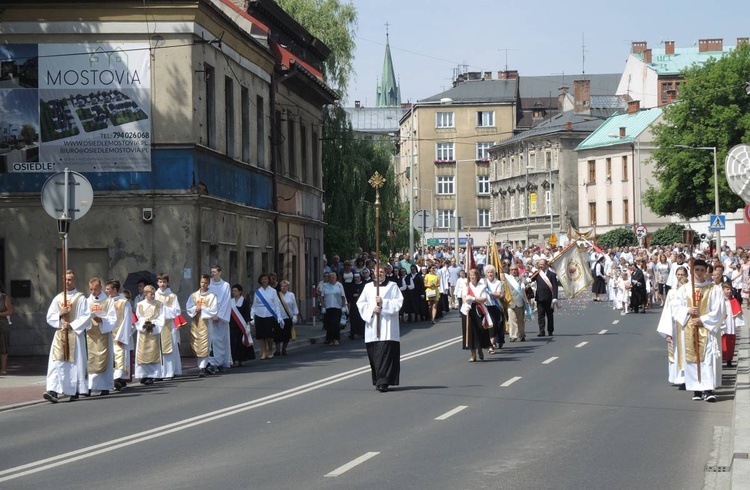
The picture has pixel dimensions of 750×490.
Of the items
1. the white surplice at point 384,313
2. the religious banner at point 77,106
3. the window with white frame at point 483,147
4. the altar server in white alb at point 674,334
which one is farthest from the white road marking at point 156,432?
the window with white frame at point 483,147

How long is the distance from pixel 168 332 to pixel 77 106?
27.4 ft

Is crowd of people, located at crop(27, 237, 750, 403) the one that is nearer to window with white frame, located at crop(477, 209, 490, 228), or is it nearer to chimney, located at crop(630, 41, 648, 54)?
chimney, located at crop(630, 41, 648, 54)

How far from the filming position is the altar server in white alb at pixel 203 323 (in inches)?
943

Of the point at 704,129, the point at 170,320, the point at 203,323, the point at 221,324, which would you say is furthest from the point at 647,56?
the point at 170,320

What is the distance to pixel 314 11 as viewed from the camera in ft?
171

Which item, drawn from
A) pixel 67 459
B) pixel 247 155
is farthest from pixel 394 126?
pixel 67 459

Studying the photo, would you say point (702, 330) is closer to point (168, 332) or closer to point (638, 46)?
point (168, 332)

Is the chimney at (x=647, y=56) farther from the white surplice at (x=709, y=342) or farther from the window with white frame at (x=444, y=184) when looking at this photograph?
the white surplice at (x=709, y=342)

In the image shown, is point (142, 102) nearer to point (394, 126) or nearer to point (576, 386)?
point (576, 386)

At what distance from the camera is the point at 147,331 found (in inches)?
890

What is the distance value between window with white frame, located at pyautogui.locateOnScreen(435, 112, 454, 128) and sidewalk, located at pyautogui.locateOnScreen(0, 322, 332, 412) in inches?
3498

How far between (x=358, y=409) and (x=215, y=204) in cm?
1473

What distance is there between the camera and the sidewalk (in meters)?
19.4

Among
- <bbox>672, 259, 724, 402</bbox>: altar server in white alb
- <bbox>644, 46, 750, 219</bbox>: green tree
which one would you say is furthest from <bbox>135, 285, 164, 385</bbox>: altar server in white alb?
<bbox>644, 46, 750, 219</bbox>: green tree
